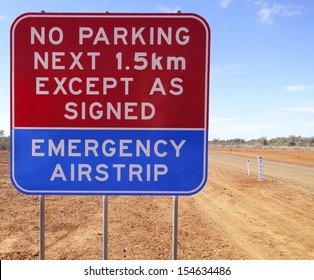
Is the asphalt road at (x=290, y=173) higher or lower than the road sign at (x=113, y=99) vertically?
lower

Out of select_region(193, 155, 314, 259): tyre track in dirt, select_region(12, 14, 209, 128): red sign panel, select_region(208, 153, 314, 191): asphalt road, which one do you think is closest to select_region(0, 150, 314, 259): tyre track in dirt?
select_region(193, 155, 314, 259): tyre track in dirt

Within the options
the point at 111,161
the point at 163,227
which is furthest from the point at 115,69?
the point at 163,227

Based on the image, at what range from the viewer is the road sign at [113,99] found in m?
2.54

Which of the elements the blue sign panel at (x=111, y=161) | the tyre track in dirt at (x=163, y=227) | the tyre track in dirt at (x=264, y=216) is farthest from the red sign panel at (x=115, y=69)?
the tyre track in dirt at (x=264, y=216)

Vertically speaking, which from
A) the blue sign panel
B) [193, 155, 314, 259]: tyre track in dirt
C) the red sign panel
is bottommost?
[193, 155, 314, 259]: tyre track in dirt

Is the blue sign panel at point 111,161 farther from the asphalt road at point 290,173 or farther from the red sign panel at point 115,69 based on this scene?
the asphalt road at point 290,173

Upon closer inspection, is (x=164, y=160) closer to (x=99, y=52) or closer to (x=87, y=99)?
(x=87, y=99)

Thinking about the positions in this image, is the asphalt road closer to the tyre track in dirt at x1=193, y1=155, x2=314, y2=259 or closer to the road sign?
the tyre track in dirt at x1=193, y1=155, x2=314, y2=259

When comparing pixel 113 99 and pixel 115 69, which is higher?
pixel 115 69

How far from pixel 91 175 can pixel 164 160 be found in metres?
0.68

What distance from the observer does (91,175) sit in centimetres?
261

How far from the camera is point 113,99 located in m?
2.56

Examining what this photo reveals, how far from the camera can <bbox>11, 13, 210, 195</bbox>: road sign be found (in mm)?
2543

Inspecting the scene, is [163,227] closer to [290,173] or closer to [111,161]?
[111,161]
